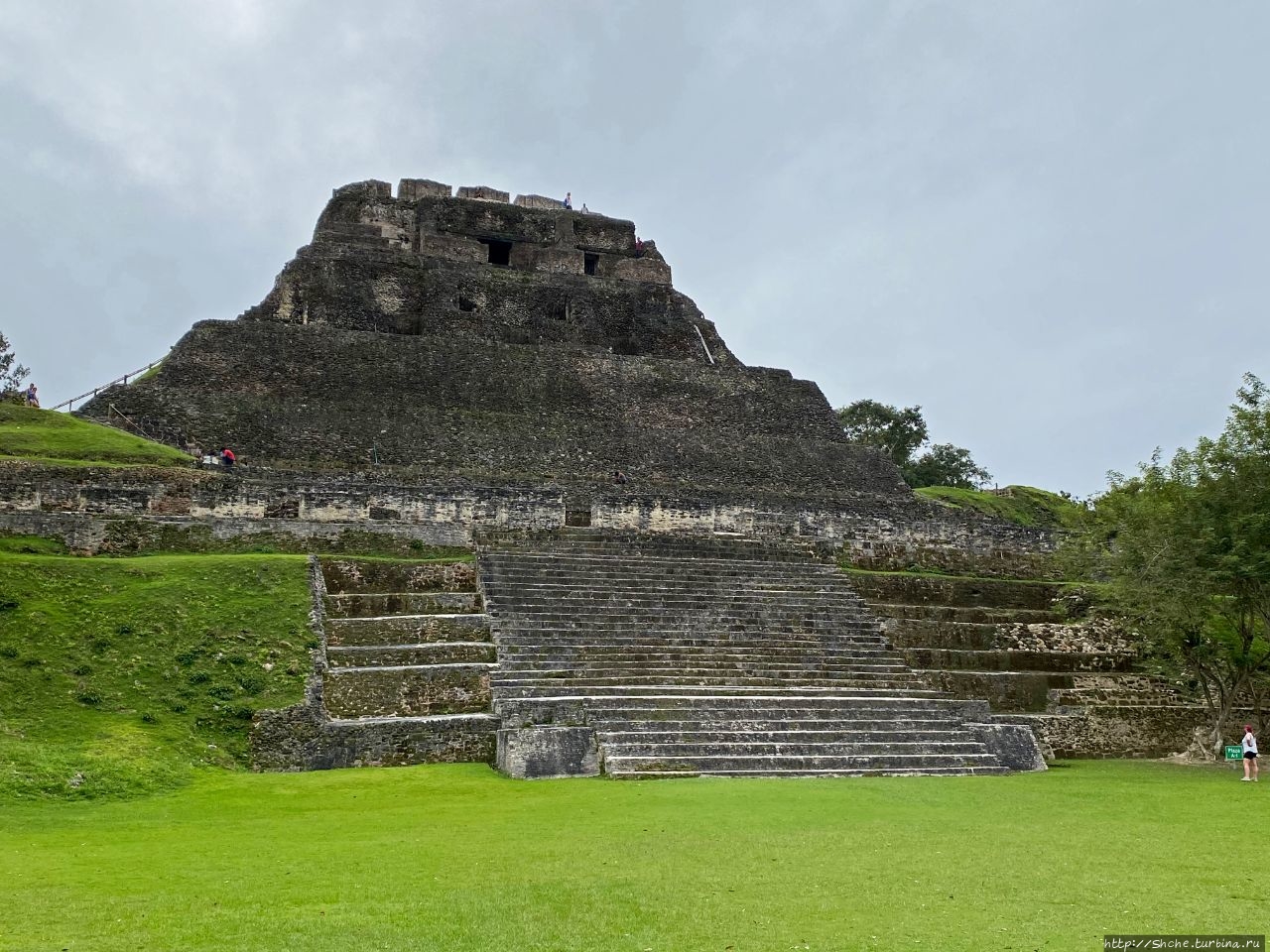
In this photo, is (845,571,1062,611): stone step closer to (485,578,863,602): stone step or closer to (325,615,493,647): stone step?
(485,578,863,602): stone step

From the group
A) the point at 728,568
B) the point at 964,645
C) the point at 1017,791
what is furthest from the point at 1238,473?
the point at 728,568

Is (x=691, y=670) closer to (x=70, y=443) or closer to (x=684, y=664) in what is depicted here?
(x=684, y=664)

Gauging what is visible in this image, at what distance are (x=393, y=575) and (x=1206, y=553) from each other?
10.4 meters

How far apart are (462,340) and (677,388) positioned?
17.3 ft

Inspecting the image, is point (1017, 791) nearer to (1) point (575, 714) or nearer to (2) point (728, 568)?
(1) point (575, 714)

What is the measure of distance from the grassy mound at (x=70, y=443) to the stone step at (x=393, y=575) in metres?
5.32

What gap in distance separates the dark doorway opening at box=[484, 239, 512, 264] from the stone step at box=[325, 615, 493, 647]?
1969 cm

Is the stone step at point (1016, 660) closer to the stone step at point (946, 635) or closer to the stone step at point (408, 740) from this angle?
the stone step at point (946, 635)

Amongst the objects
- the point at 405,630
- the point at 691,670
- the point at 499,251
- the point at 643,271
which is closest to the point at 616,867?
the point at 691,670

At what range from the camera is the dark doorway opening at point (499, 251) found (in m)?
30.5

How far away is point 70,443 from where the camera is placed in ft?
57.0

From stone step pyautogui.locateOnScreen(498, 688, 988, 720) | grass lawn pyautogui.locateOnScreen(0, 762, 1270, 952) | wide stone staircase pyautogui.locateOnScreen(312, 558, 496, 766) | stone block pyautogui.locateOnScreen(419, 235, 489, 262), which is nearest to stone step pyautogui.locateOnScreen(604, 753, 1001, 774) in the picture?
grass lawn pyautogui.locateOnScreen(0, 762, 1270, 952)

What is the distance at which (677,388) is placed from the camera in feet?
81.5

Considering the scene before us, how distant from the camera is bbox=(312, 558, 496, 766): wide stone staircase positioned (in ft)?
34.2
